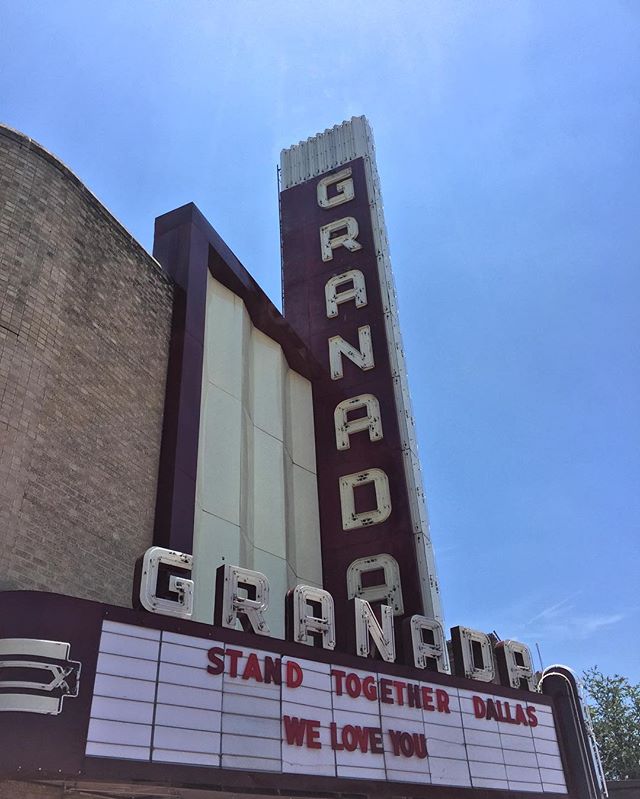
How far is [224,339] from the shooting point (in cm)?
1631

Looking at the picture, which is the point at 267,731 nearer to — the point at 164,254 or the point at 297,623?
the point at 297,623

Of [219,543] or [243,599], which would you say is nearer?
[243,599]

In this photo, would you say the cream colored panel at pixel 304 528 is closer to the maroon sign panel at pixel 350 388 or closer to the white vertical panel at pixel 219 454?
the maroon sign panel at pixel 350 388

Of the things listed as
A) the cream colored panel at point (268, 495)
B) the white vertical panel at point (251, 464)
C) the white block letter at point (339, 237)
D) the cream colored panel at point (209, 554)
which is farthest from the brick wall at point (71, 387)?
the white block letter at point (339, 237)

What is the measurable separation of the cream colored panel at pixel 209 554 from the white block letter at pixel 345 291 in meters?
7.32

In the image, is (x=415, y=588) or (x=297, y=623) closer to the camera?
(x=297, y=623)

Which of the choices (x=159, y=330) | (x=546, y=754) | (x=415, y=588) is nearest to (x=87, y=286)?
(x=159, y=330)

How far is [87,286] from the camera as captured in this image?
12.5 meters

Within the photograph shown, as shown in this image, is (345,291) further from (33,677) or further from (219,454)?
(33,677)

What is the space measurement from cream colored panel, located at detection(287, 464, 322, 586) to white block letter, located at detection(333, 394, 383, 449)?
1.21 m

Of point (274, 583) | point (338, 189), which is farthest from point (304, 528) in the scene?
point (338, 189)

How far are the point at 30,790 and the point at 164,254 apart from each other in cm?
1050

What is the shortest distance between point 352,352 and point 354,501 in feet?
12.8

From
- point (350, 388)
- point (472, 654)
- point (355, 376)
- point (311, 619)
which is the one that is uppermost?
point (355, 376)
